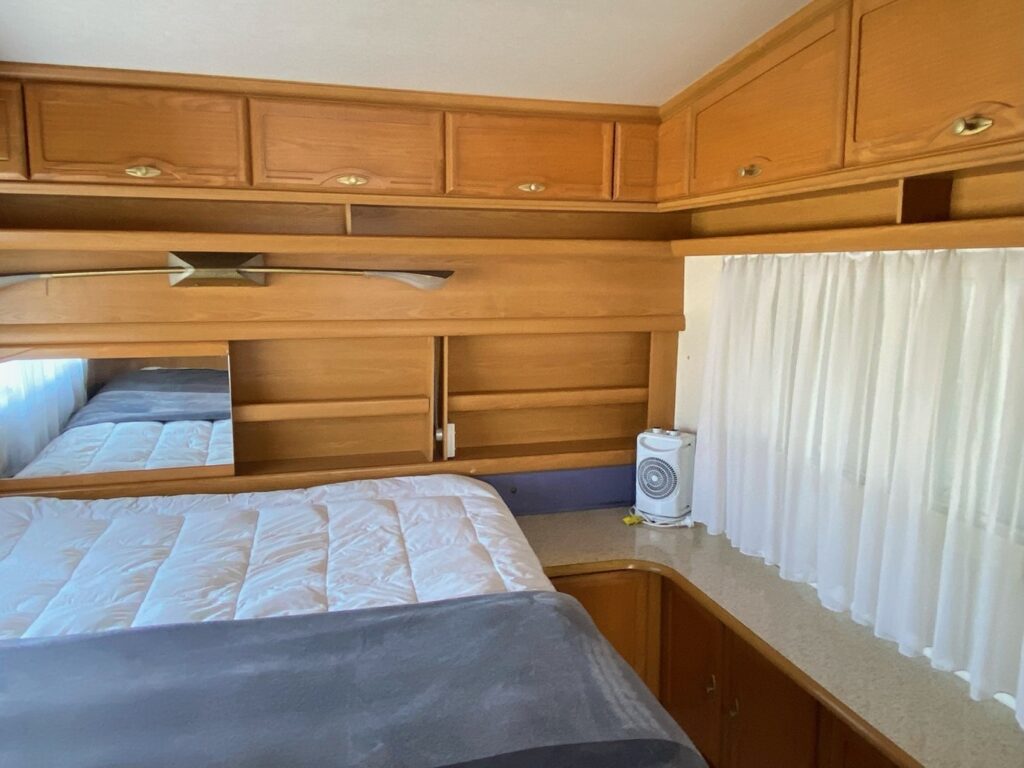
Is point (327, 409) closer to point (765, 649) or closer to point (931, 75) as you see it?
point (765, 649)

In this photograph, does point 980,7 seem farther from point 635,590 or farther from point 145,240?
point 145,240

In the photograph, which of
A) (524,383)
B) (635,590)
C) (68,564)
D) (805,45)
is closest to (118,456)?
(68,564)

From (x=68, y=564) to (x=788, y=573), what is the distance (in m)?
1.96

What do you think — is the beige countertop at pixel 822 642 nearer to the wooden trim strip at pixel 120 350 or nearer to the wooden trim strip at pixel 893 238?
the wooden trim strip at pixel 893 238

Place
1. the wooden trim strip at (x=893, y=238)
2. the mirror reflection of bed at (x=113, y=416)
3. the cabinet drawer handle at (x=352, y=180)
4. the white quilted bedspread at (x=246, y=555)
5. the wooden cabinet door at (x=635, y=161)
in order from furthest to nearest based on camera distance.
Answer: the wooden cabinet door at (x=635, y=161), the mirror reflection of bed at (x=113, y=416), the cabinet drawer handle at (x=352, y=180), the white quilted bedspread at (x=246, y=555), the wooden trim strip at (x=893, y=238)

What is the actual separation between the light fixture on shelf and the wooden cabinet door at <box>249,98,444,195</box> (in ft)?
1.00

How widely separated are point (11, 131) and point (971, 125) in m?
2.26

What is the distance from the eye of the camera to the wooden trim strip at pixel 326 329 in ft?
7.83

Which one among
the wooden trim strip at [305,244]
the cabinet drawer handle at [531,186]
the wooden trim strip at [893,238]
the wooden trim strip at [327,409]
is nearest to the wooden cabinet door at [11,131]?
the wooden trim strip at [305,244]

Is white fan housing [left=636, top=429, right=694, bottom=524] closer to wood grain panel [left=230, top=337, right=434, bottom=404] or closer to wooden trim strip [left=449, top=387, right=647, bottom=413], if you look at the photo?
wooden trim strip [left=449, top=387, right=647, bottom=413]

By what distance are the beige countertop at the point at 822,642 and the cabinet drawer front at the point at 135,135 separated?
61.4 inches

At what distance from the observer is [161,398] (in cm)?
252

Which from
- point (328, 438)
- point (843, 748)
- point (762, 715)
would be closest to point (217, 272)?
point (328, 438)

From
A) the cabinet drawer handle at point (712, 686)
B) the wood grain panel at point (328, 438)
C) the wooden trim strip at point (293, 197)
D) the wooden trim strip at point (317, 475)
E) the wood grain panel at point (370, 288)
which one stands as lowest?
the cabinet drawer handle at point (712, 686)
